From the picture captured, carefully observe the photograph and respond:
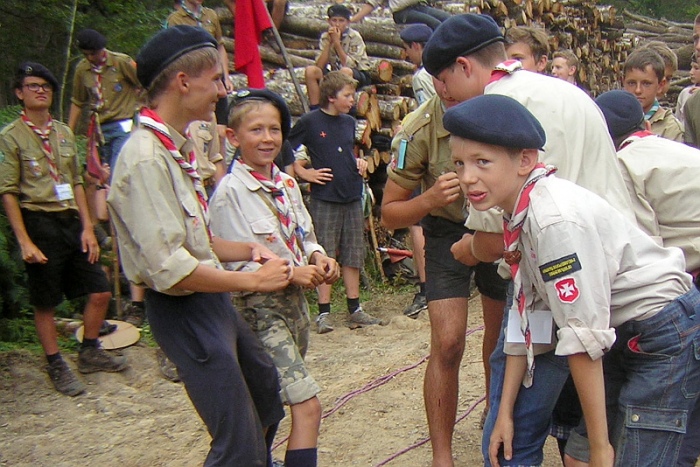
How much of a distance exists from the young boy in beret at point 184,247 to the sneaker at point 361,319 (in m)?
4.38

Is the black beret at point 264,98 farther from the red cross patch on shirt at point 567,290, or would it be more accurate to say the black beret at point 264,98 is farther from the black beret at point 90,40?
the black beret at point 90,40

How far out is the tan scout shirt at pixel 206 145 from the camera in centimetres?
650

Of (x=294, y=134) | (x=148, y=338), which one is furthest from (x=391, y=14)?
(x=148, y=338)

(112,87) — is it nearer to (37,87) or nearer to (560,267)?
(37,87)

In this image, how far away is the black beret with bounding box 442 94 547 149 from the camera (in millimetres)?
2514

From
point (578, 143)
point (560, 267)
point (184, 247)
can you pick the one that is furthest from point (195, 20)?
point (560, 267)

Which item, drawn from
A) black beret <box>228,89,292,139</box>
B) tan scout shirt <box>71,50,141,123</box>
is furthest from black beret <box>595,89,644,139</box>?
tan scout shirt <box>71,50,141,123</box>

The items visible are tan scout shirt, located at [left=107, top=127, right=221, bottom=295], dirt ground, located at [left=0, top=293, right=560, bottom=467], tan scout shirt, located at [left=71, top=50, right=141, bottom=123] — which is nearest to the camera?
tan scout shirt, located at [left=107, top=127, right=221, bottom=295]

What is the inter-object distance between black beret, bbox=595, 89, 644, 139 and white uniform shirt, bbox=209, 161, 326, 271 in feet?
5.36

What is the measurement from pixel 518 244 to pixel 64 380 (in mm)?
4414

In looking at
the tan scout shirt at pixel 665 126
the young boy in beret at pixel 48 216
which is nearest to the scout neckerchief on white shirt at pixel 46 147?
the young boy in beret at pixel 48 216

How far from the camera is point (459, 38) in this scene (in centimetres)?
334

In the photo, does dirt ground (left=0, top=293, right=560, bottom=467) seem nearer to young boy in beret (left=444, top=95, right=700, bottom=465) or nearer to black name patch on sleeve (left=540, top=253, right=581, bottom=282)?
young boy in beret (left=444, top=95, right=700, bottom=465)

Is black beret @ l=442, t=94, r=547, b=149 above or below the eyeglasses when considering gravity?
above
